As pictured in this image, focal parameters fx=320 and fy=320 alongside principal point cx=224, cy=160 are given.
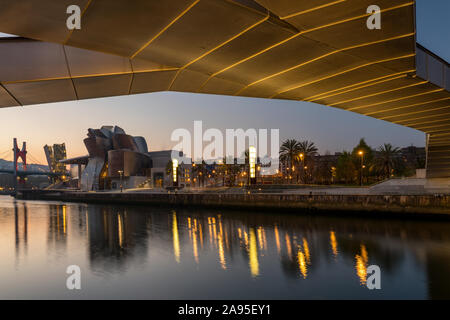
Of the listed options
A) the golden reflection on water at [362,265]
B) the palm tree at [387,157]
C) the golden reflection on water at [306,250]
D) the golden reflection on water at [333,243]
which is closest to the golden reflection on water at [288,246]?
the golden reflection on water at [306,250]

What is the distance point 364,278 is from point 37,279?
1305 cm

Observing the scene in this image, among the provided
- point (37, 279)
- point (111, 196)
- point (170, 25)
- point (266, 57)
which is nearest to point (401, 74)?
point (266, 57)

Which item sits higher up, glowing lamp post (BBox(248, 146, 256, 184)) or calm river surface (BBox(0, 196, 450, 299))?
glowing lamp post (BBox(248, 146, 256, 184))

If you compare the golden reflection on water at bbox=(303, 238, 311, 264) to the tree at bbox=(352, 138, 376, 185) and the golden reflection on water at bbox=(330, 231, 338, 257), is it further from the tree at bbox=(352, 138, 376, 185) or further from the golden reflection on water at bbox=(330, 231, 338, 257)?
the tree at bbox=(352, 138, 376, 185)

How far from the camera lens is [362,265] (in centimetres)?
1421

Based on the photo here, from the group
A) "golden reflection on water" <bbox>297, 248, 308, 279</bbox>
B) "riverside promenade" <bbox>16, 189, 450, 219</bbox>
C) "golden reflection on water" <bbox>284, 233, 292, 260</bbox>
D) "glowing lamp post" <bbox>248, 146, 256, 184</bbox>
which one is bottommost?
"golden reflection on water" <bbox>284, 233, 292, 260</bbox>

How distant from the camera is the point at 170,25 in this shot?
6262 mm

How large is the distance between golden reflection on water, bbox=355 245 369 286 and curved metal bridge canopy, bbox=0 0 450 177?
7.44 metres

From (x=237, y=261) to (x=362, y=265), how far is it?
5653 millimetres

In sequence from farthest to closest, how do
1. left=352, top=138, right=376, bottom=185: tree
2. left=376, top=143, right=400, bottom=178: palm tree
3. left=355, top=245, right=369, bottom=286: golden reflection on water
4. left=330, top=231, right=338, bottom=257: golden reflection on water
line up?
left=352, top=138, right=376, bottom=185: tree → left=376, top=143, right=400, bottom=178: palm tree → left=330, top=231, right=338, bottom=257: golden reflection on water → left=355, top=245, right=369, bottom=286: golden reflection on water

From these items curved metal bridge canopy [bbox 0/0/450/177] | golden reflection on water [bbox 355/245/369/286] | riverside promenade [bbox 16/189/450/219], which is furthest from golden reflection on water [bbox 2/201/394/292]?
curved metal bridge canopy [bbox 0/0/450/177]

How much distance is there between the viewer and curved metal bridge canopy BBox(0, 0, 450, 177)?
569 centimetres
